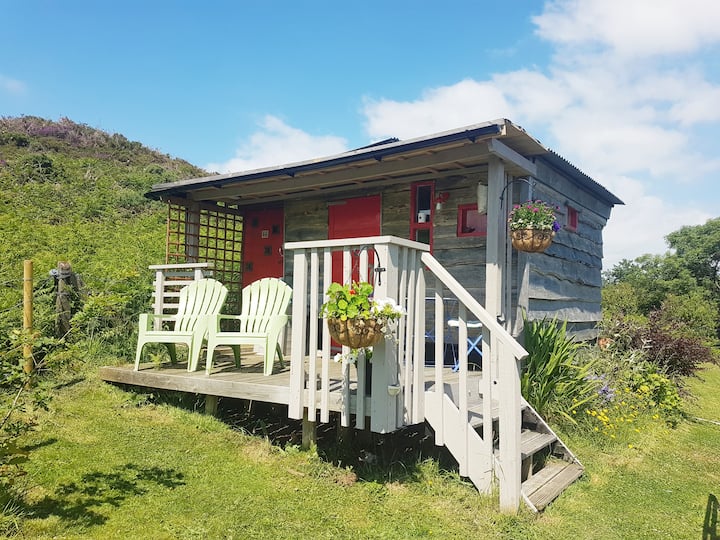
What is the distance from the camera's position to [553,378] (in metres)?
4.74

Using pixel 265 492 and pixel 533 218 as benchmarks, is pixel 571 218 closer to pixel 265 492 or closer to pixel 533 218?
pixel 533 218

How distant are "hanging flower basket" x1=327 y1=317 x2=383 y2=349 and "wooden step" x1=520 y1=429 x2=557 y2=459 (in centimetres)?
131

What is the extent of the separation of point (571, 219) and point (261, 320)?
4370mm

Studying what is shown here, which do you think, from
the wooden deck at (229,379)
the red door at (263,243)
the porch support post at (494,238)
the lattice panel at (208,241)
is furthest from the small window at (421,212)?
the lattice panel at (208,241)

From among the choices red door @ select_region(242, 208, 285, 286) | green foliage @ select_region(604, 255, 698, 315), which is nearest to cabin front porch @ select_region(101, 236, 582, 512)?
red door @ select_region(242, 208, 285, 286)

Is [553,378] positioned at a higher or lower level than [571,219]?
lower

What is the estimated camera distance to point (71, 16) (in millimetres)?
9008

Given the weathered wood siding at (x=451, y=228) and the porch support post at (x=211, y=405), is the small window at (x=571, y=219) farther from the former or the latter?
the porch support post at (x=211, y=405)

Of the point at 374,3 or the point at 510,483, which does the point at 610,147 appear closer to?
the point at 374,3

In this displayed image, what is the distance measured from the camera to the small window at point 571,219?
6726 millimetres

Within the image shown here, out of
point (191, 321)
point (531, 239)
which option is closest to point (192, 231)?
point (191, 321)

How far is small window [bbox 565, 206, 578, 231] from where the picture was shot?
22.1 ft

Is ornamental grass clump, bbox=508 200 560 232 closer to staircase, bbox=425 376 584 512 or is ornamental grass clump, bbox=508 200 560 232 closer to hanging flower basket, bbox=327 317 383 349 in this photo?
staircase, bbox=425 376 584 512

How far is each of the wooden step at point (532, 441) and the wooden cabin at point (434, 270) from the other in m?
0.01
